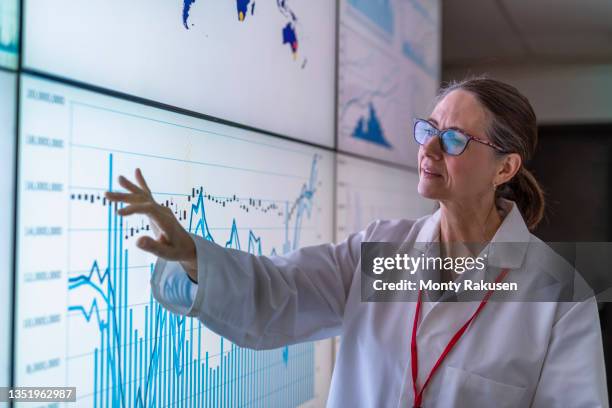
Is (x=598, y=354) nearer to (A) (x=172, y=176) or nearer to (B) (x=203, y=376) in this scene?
(B) (x=203, y=376)

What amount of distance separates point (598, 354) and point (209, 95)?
103cm

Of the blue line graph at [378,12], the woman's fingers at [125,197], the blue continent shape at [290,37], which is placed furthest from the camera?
the blue line graph at [378,12]

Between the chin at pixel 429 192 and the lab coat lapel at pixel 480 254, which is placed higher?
the chin at pixel 429 192

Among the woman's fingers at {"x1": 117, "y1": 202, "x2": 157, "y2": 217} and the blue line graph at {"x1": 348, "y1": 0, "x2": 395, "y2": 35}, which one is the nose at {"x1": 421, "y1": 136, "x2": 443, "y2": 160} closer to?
the woman's fingers at {"x1": 117, "y1": 202, "x2": 157, "y2": 217}

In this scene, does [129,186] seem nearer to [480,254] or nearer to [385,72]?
[480,254]

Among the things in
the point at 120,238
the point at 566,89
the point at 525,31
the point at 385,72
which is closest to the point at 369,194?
the point at 385,72

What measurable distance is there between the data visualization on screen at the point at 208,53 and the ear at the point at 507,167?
625 millimetres

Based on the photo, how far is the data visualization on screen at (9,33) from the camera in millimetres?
936

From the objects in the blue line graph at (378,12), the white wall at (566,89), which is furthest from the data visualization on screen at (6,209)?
the white wall at (566,89)

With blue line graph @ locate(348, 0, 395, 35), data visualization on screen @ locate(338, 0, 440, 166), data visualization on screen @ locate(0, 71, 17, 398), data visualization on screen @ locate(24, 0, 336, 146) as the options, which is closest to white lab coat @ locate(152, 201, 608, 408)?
data visualization on screen @ locate(0, 71, 17, 398)

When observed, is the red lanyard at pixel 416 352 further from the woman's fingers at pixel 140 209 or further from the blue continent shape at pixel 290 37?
the blue continent shape at pixel 290 37

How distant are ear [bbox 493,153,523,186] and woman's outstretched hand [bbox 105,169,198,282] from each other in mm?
805

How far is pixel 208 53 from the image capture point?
1416 millimetres

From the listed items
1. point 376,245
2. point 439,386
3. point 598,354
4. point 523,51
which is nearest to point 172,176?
point 376,245
